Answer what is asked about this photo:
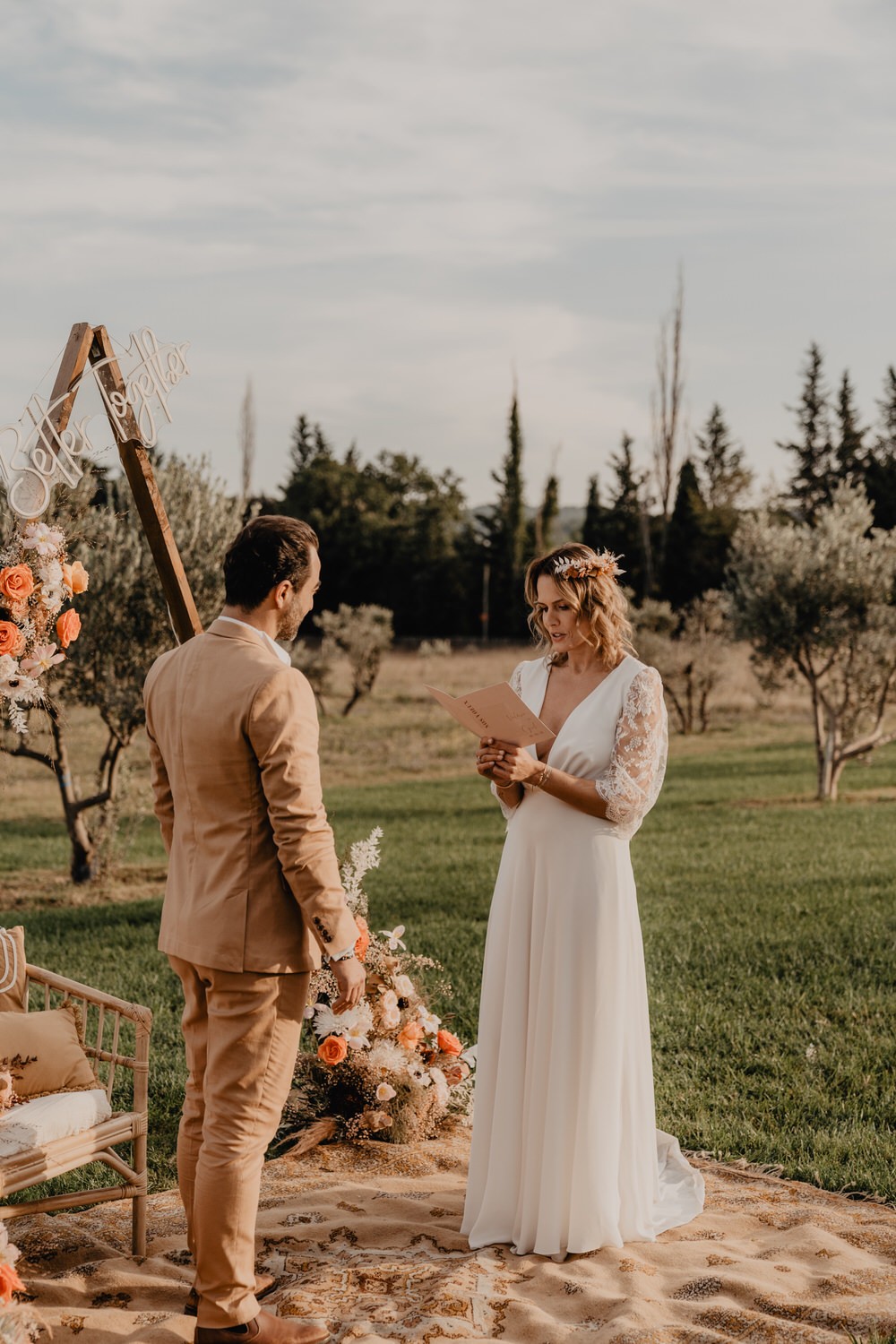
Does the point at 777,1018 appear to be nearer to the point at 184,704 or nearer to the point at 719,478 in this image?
the point at 184,704

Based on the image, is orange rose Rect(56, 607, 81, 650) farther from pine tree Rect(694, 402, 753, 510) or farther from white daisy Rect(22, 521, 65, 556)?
pine tree Rect(694, 402, 753, 510)

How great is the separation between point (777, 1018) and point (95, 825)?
305 inches

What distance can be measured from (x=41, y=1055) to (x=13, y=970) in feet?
1.04

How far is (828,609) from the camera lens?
17.3 metres

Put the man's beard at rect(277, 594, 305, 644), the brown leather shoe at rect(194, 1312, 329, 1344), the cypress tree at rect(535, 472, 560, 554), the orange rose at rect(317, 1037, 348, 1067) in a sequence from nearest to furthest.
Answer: the brown leather shoe at rect(194, 1312, 329, 1344) < the man's beard at rect(277, 594, 305, 644) < the orange rose at rect(317, 1037, 348, 1067) < the cypress tree at rect(535, 472, 560, 554)

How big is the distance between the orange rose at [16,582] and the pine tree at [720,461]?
48.4 m

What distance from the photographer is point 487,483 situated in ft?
134

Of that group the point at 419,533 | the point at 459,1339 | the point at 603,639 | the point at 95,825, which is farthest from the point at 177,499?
the point at 419,533

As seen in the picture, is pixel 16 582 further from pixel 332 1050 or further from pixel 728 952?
Answer: pixel 728 952

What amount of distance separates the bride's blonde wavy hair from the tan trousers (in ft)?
5.17

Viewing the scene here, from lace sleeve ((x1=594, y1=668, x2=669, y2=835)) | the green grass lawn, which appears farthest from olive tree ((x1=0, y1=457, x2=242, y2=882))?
lace sleeve ((x1=594, y1=668, x2=669, y2=835))

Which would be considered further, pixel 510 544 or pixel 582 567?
pixel 510 544

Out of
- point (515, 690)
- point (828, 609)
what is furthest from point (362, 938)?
point (828, 609)

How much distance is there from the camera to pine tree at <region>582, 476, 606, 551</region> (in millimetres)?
39656
